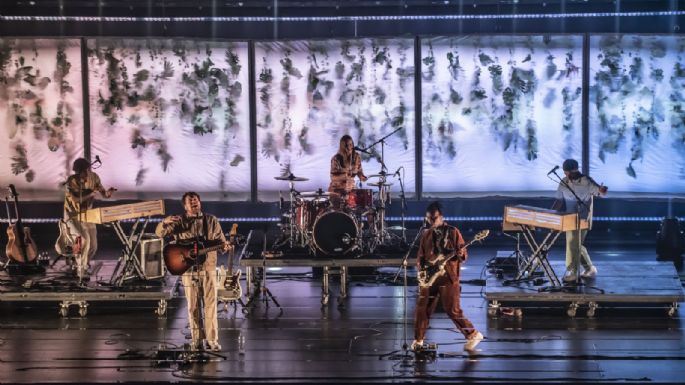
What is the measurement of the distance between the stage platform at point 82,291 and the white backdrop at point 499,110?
21.8 feet

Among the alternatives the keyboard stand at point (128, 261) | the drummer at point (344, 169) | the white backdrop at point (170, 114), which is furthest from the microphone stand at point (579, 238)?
the white backdrop at point (170, 114)

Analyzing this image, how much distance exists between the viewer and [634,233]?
838 inches

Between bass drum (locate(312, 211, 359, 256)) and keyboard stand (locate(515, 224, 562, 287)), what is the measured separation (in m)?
2.39

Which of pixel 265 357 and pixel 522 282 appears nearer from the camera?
pixel 265 357

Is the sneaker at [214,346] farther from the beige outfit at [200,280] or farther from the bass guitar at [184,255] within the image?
the bass guitar at [184,255]

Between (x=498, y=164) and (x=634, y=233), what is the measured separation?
2.85 meters

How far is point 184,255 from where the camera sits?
13.2m

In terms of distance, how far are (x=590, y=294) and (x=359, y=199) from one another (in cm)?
379

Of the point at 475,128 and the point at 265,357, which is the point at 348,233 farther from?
the point at 475,128

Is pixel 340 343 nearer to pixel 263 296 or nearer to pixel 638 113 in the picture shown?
pixel 263 296

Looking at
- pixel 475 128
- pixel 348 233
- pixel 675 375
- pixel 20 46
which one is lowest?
pixel 675 375

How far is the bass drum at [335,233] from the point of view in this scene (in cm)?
1642

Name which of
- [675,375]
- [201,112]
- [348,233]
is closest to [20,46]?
[201,112]

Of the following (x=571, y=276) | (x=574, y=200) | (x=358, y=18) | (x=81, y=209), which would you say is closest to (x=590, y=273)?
(x=571, y=276)
